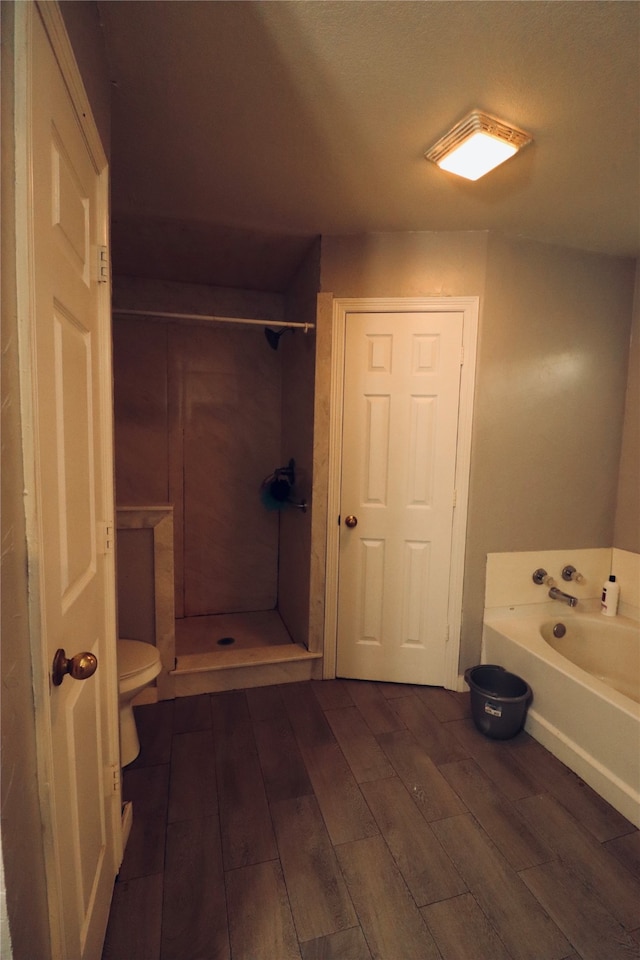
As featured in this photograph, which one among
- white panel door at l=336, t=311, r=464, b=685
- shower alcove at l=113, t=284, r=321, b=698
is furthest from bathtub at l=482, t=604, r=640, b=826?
shower alcove at l=113, t=284, r=321, b=698

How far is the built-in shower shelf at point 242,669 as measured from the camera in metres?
2.34

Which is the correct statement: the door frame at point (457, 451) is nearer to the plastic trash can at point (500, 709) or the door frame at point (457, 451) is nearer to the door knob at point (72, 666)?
the plastic trash can at point (500, 709)

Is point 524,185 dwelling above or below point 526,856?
above

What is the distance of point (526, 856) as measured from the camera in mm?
1452

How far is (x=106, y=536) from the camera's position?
1.24m

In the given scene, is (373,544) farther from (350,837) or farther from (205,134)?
(205,134)

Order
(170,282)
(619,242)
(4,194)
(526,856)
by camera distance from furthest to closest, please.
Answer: (170,282), (619,242), (526,856), (4,194)

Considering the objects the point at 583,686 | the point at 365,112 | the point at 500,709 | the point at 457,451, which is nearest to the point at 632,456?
the point at 457,451

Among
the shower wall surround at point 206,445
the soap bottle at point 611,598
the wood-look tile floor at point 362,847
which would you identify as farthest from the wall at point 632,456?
the shower wall surround at point 206,445

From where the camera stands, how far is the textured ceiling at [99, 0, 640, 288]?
110 centimetres

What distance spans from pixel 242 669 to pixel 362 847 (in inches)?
44.2

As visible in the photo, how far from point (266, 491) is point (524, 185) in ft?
7.56

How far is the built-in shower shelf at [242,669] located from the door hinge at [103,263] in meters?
1.94

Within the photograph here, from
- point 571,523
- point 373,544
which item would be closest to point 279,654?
point 373,544
